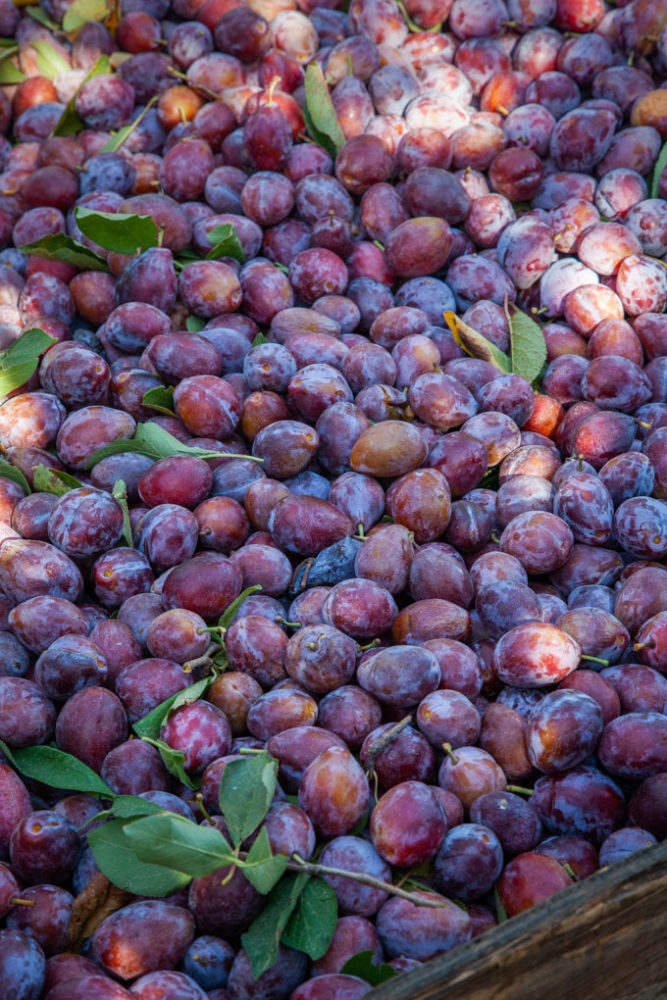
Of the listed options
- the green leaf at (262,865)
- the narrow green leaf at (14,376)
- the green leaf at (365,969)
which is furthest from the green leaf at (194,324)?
the green leaf at (365,969)

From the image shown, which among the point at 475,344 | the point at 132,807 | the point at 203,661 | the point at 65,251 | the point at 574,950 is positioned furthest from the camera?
the point at 65,251

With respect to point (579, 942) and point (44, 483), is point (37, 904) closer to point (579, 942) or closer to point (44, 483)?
point (579, 942)

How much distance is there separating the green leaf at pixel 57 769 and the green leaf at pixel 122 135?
71.8 inches

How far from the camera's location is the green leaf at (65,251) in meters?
2.18

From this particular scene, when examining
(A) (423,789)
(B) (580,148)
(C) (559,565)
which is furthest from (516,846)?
(B) (580,148)

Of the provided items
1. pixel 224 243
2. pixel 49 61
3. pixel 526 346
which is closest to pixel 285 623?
pixel 526 346

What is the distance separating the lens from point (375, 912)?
4.06 feet

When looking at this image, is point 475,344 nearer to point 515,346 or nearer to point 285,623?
point 515,346

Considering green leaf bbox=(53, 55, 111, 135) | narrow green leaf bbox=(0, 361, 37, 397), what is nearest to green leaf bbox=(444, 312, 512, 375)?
narrow green leaf bbox=(0, 361, 37, 397)

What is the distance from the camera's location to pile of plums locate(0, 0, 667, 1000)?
1277mm

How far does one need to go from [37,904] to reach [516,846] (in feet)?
2.25

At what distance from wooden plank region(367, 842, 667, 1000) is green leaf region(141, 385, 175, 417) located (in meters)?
1.30

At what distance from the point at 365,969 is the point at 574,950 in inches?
10.8

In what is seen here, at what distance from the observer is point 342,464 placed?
187cm
